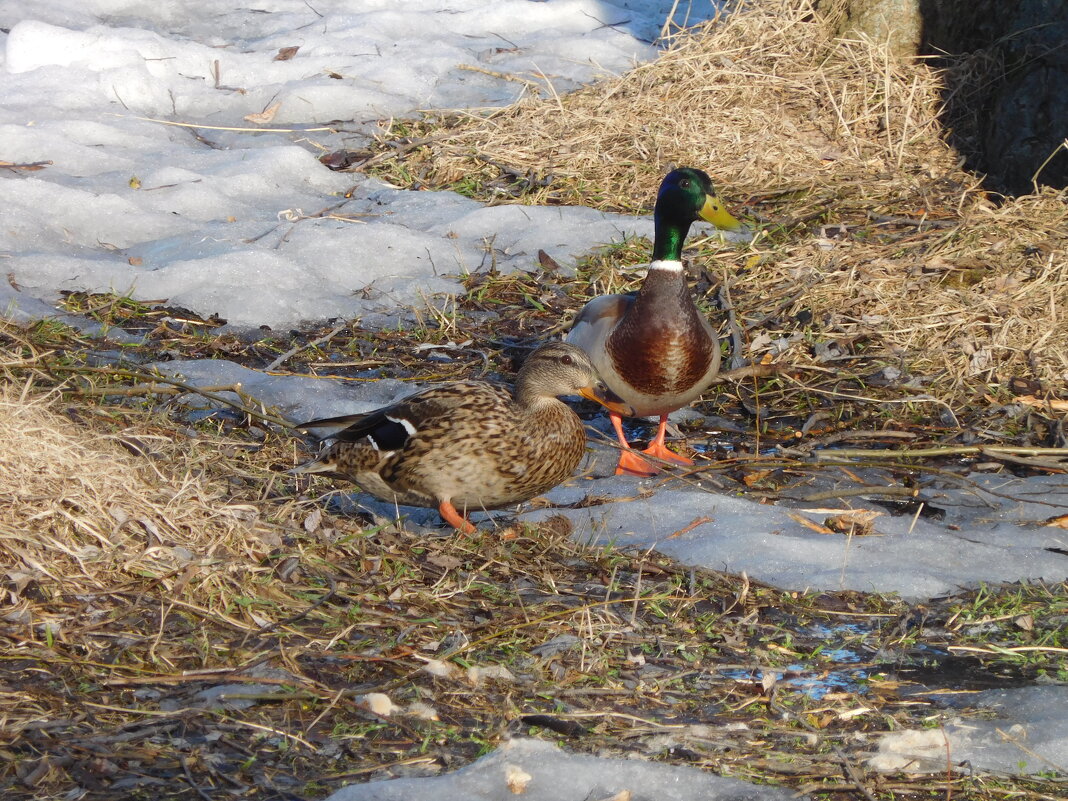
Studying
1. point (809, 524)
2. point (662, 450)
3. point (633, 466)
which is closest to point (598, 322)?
point (662, 450)

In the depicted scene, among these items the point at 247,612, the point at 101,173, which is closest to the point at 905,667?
the point at 247,612

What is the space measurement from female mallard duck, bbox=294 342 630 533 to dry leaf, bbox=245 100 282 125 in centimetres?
454

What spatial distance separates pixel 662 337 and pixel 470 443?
1255 mm

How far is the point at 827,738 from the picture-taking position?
109 inches

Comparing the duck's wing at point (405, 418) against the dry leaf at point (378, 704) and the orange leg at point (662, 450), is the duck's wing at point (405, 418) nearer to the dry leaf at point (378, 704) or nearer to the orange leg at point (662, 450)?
the orange leg at point (662, 450)

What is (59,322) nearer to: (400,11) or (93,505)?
(93,505)

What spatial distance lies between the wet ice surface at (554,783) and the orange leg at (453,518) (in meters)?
1.31

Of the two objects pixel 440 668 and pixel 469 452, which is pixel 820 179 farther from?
pixel 440 668

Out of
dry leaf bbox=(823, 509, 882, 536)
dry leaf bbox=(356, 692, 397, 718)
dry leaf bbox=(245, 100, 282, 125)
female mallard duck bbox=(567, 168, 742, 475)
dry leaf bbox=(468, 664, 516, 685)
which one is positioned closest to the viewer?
dry leaf bbox=(356, 692, 397, 718)

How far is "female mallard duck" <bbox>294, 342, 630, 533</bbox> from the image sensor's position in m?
3.80

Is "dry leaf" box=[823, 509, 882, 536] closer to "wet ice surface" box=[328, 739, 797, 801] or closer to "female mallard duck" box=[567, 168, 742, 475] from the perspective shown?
"female mallard duck" box=[567, 168, 742, 475]

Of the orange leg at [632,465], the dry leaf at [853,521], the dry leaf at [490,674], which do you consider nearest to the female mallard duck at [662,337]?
the orange leg at [632,465]

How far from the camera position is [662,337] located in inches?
187

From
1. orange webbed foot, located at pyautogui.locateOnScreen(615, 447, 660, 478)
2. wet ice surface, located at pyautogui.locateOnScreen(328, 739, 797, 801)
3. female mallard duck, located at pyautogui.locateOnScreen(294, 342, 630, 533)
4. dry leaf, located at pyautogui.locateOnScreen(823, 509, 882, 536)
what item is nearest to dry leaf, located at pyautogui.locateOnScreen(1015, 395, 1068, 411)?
dry leaf, located at pyautogui.locateOnScreen(823, 509, 882, 536)
